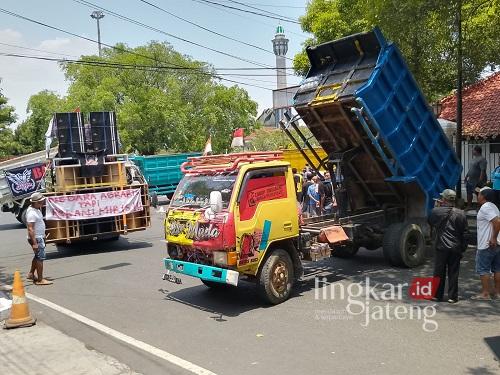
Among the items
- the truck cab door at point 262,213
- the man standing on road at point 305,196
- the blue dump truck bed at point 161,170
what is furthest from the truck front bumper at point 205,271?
the blue dump truck bed at point 161,170

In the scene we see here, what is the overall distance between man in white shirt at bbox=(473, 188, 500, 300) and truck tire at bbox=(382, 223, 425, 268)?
193 cm

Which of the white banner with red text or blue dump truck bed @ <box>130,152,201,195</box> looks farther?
blue dump truck bed @ <box>130,152,201,195</box>

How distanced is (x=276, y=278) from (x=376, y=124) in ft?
10.4

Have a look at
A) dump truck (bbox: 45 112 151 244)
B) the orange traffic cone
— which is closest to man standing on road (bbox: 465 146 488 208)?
dump truck (bbox: 45 112 151 244)

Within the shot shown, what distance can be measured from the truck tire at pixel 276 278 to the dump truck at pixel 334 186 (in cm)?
1

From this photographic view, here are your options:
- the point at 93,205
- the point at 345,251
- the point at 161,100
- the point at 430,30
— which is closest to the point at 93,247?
the point at 93,205

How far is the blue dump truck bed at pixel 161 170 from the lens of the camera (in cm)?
2367

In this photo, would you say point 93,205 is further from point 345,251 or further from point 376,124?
point 376,124

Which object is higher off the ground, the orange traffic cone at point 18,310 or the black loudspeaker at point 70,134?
the black loudspeaker at point 70,134

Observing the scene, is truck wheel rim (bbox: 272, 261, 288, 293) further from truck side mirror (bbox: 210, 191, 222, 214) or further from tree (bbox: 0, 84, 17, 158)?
tree (bbox: 0, 84, 17, 158)

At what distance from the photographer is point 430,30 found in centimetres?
1259

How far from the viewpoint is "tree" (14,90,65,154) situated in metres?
47.8

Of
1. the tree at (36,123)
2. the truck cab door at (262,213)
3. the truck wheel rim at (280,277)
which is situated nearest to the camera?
the truck cab door at (262,213)

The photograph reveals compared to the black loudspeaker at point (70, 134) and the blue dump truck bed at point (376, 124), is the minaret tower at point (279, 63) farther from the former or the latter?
the blue dump truck bed at point (376, 124)
